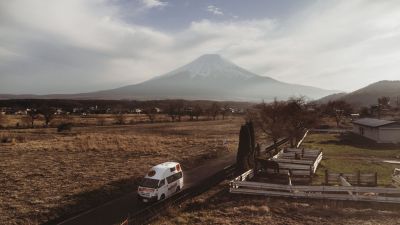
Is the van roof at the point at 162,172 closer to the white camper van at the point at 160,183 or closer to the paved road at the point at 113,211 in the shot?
the white camper van at the point at 160,183

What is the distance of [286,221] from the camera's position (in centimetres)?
1834

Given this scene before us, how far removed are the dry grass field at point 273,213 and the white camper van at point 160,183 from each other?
1.80 m

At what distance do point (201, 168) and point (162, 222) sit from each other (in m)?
15.3

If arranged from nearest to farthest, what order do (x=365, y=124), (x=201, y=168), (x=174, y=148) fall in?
(x=201, y=168) < (x=174, y=148) < (x=365, y=124)

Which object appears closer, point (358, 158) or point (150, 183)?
point (150, 183)

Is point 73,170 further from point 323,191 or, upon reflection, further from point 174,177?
point 323,191

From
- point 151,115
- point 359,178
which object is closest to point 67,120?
point 151,115

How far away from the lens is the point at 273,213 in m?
19.6

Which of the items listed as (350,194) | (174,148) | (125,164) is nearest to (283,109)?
(174,148)

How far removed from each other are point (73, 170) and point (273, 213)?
20300 mm

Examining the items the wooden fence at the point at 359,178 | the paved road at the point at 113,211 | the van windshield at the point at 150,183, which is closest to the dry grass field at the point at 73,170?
the paved road at the point at 113,211

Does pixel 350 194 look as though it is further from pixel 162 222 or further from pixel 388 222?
pixel 162 222

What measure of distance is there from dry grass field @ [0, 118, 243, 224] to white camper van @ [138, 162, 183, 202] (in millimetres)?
3526

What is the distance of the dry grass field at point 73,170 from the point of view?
21.8m
